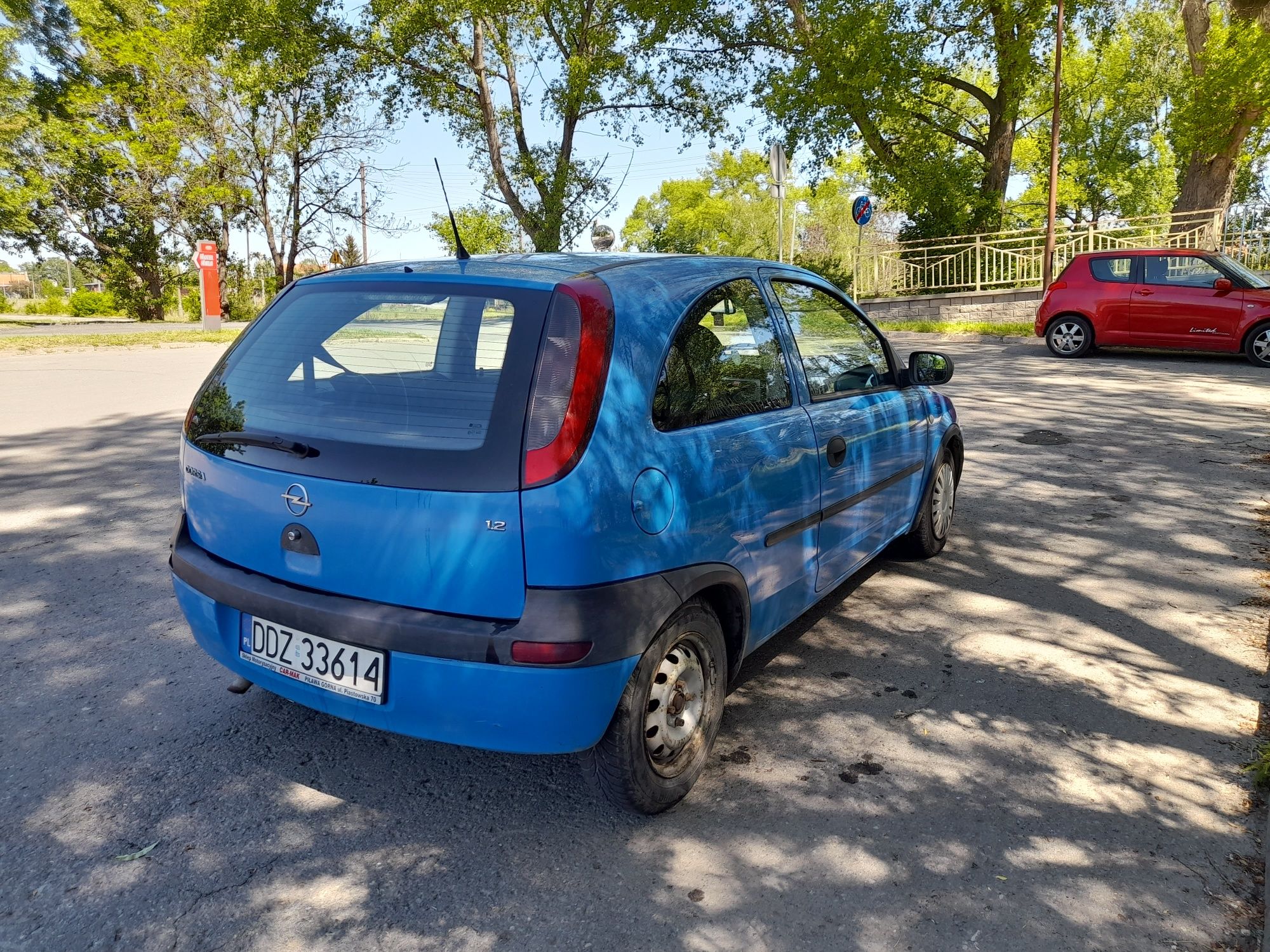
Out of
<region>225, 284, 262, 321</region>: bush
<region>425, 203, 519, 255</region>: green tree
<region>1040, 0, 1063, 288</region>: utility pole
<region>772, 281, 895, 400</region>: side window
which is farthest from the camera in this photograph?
<region>225, 284, 262, 321</region>: bush

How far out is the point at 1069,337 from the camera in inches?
588

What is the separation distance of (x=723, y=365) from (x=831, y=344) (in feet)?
3.38

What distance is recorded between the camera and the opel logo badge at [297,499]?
270cm

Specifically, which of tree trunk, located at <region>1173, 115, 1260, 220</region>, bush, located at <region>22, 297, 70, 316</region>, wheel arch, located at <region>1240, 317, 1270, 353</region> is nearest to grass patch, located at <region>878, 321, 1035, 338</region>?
tree trunk, located at <region>1173, 115, 1260, 220</region>

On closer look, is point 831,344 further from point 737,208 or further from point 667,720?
point 737,208

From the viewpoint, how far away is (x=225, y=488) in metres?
2.95

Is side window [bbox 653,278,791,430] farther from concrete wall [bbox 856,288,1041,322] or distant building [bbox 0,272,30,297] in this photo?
distant building [bbox 0,272,30,297]

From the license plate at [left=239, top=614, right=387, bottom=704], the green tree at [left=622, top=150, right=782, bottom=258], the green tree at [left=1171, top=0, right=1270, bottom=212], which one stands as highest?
the green tree at [left=622, top=150, right=782, bottom=258]

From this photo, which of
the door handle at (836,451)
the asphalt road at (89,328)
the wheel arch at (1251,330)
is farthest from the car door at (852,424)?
the asphalt road at (89,328)

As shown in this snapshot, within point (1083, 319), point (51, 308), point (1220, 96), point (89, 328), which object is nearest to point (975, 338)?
point (1083, 319)

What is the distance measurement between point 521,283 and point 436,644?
1.06 metres

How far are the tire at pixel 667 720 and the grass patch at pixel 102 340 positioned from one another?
19.4 meters

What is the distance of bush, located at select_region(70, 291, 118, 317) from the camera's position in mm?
50000

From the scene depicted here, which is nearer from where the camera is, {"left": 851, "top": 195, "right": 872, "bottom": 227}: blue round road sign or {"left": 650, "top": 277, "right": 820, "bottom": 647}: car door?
{"left": 650, "top": 277, "right": 820, "bottom": 647}: car door
